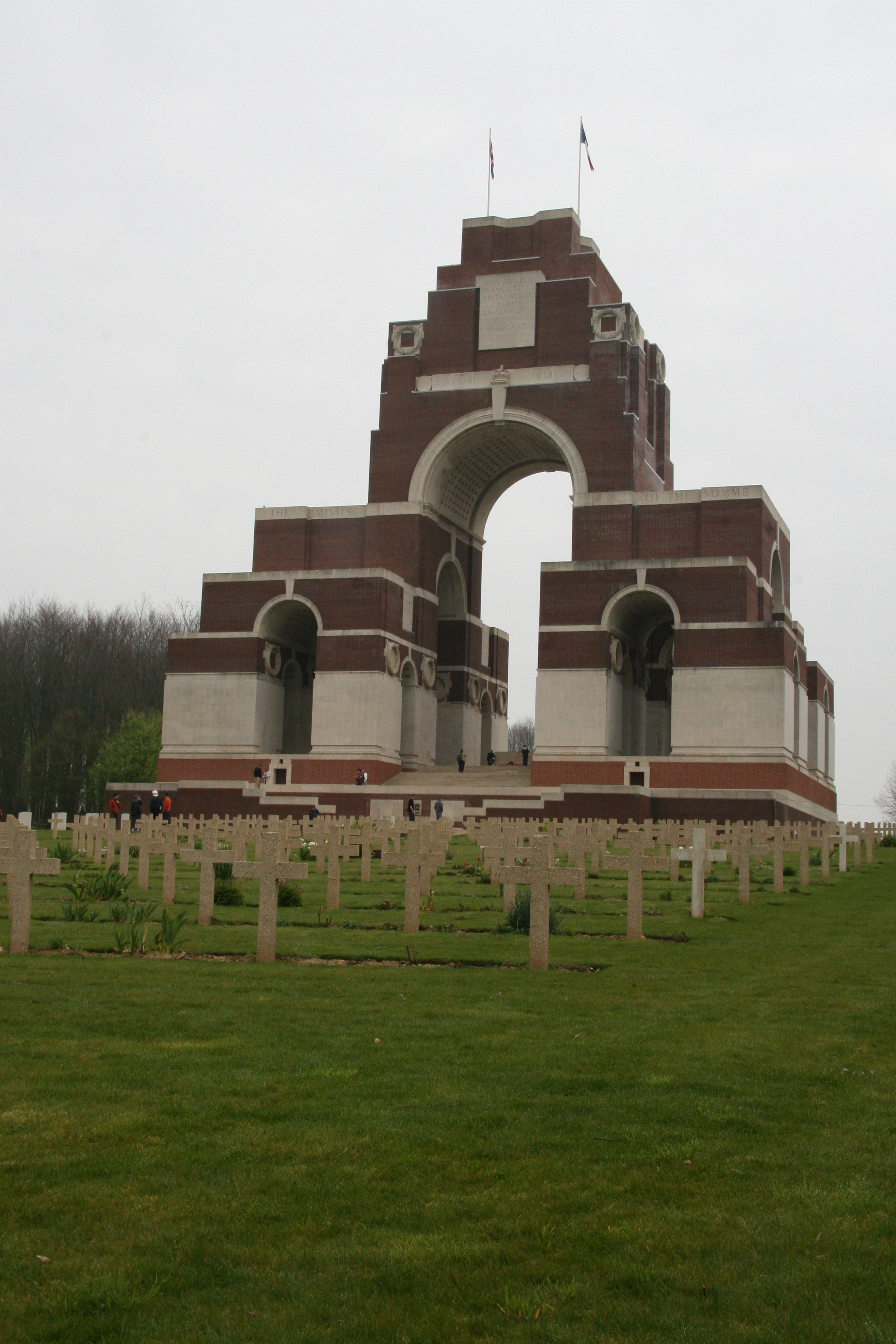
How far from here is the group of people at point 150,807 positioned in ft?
119

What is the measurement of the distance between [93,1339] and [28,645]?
6722 cm

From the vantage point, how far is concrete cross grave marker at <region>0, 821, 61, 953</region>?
984 centimetres

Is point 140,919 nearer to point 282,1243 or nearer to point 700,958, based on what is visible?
point 700,958

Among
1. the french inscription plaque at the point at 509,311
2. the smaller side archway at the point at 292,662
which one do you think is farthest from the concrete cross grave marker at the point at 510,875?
the french inscription plaque at the point at 509,311

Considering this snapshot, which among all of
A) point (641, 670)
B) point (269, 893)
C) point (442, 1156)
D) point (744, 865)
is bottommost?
point (442, 1156)

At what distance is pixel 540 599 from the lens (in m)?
42.7

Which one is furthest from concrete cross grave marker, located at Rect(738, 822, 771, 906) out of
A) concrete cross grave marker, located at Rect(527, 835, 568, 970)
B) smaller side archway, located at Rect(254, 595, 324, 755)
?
smaller side archway, located at Rect(254, 595, 324, 755)

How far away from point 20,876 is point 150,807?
31.3 metres

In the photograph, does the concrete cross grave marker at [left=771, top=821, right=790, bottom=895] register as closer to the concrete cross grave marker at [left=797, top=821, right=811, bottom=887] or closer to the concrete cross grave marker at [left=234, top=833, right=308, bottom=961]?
the concrete cross grave marker at [left=797, top=821, right=811, bottom=887]

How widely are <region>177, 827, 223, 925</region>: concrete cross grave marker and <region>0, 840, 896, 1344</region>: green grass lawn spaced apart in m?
2.39

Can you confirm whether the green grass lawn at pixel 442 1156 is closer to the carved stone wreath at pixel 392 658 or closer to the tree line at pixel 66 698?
the carved stone wreath at pixel 392 658

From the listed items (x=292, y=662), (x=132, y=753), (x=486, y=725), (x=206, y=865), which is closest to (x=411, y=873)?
(x=206, y=865)

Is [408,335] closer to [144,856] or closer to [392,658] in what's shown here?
[392,658]

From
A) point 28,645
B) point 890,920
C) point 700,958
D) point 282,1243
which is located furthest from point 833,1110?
point 28,645
